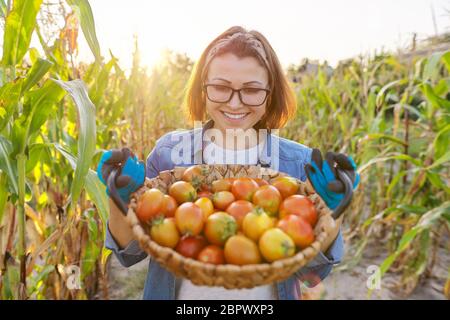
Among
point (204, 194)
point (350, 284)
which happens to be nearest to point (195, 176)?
point (204, 194)

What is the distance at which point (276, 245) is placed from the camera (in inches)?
23.7

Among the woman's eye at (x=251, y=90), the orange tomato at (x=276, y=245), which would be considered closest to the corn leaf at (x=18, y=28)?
the woman's eye at (x=251, y=90)

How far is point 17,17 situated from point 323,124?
251 centimetres

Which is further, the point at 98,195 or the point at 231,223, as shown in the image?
the point at 98,195

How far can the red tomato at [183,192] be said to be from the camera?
2.46 ft

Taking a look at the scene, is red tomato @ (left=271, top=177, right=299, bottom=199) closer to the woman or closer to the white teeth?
the woman

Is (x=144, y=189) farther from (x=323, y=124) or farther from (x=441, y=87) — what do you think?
(x=323, y=124)

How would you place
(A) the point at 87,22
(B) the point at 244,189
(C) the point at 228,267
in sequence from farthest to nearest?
1. (A) the point at 87,22
2. (B) the point at 244,189
3. (C) the point at 228,267

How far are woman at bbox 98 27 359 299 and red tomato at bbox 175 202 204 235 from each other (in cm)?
10

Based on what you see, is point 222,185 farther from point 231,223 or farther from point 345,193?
point 345,193

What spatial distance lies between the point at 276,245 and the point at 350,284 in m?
1.73

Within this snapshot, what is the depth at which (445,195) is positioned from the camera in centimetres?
210

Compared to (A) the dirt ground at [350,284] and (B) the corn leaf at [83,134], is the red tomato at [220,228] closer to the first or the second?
(B) the corn leaf at [83,134]
